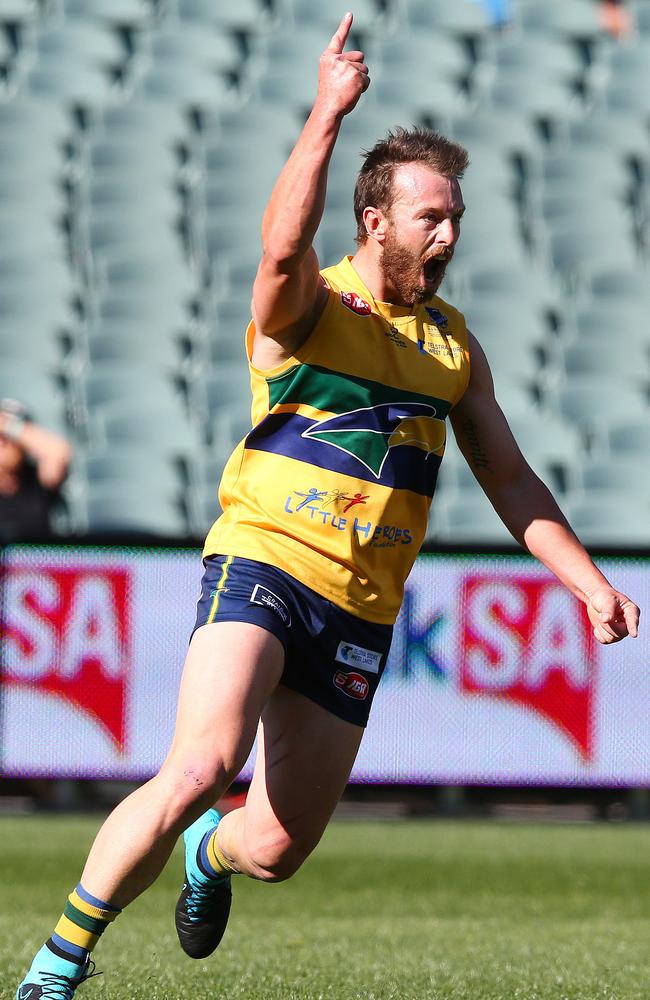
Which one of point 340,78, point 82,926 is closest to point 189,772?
point 82,926

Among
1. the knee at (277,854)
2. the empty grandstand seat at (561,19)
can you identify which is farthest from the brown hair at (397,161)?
the empty grandstand seat at (561,19)

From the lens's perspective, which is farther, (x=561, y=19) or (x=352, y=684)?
(x=561, y=19)

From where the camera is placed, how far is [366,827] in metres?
8.81

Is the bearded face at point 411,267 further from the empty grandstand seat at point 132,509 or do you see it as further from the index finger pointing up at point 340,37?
the empty grandstand seat at point 132,509

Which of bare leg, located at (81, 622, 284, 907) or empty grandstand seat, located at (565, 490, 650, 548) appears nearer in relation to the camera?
bare leg, located at (81, 622, 284, 907)

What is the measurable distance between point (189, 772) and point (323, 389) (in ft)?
3.38

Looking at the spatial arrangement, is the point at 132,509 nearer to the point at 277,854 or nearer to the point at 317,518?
the point at 277,854

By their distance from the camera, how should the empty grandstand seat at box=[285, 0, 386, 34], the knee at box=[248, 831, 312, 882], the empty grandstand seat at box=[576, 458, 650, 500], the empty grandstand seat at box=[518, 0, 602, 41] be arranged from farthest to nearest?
the empty grandstand seat at box=[518, 0, 602, 41] → the empty grandstand seat at box=[285, 0, 386, 34] → the empty grandstand seat at box=[576, 458, 650, 500] → the knee at box=[248, 831, 312, 882]

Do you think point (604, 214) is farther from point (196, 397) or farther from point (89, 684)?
point (89, 684)

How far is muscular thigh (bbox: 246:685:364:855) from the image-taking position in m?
3.75

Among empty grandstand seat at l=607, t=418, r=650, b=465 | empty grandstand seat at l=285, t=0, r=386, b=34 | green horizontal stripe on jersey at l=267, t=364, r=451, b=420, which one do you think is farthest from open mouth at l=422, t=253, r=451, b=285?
empty grandstand seat at l=285, t=0, r=386, b=34

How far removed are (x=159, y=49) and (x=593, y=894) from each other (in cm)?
1007

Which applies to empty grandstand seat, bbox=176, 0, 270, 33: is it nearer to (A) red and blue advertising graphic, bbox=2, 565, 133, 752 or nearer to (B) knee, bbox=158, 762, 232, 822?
(A) red and blue advertising graphic, bbox=2, 565, 133, 752

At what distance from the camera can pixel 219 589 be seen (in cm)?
357
